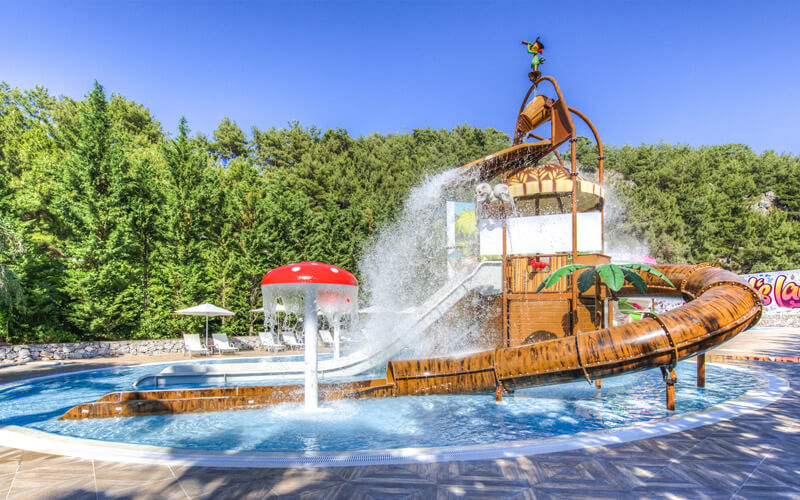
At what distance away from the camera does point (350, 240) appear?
101 ft

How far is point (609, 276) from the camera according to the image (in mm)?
10062

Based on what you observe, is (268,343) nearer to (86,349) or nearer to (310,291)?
(86,349)

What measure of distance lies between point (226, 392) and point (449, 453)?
5.72 meters

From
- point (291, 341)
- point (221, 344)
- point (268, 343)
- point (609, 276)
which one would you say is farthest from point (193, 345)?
point (609, 276)

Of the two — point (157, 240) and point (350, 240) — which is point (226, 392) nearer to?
point (157, 240)

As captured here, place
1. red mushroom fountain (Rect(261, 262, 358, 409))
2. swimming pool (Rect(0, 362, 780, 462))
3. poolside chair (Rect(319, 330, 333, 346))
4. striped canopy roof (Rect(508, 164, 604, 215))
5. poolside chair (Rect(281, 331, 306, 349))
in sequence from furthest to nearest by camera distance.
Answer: poolside chair (Rect(319, 330, 333, 346)), poolside chair (Rect(281, 331, 306, 349)), striped canopy roof (Rect(508, 164, 604, 215)), red mushroom fountain (Rect(261, 262, 358, 409)), swimming pool (Rect(0, 362, 780, 462))

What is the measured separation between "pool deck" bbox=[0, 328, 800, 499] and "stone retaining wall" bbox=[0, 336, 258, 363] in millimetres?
14275

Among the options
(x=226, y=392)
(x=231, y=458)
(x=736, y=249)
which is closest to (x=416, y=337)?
(x=226, y=392)

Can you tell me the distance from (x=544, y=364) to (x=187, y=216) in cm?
2019

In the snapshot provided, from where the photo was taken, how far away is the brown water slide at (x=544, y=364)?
25.0 feet

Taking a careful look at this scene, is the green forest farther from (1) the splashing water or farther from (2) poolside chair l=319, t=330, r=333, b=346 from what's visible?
(2) poolside chair l=319, t=330, r=333, b=346

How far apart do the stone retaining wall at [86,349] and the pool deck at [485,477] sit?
14275 millimetres

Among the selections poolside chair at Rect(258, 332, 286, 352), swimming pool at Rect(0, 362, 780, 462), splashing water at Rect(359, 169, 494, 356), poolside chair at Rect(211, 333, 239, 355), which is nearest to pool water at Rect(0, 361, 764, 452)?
swimming pool at Rect(0, 362, 780, 462)

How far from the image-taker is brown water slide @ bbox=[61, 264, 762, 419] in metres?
7.61
